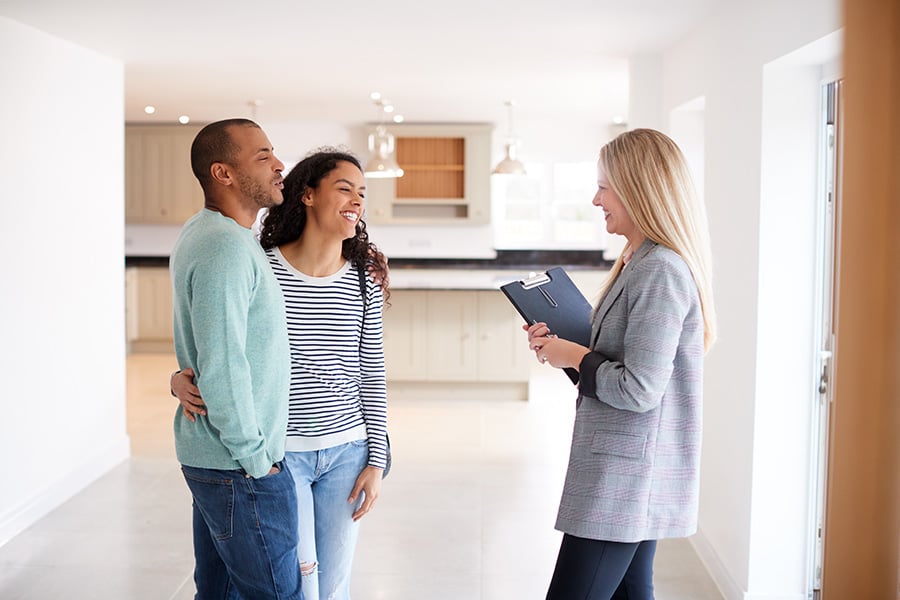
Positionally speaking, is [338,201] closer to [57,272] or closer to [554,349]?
[554,349]

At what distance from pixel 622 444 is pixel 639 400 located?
0.40 ft

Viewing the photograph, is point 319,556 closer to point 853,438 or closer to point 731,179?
point 853,438

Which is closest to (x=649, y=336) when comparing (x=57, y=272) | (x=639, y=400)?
(x=639, y=400)

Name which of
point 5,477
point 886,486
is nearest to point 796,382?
point 886,486

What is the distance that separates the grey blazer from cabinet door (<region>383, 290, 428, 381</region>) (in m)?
5.33

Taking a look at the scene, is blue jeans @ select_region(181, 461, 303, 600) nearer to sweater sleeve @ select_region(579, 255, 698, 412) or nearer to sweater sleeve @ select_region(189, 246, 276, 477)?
sweater sleeve @ select_region(189, 246, 276, 477)

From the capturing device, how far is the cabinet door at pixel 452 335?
707cm

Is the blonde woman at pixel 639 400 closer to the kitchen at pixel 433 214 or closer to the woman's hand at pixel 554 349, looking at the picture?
the woman's hand at pixel 554 349

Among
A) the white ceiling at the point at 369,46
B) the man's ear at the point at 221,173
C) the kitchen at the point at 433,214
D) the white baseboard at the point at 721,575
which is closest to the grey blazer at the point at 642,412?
the man's ear at the point at 221,173

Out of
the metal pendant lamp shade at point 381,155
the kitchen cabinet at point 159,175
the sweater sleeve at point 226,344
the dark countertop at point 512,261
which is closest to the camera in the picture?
the sweater sleeve at point 226,344

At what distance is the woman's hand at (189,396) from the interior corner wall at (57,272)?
2682 millimetres

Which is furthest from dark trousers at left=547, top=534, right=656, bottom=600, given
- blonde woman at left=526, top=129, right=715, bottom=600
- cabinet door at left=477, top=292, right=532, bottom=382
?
cabinet door at left=477, top=292, right=532, bottom=382

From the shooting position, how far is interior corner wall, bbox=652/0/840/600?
3080 mm

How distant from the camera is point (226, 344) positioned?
1.52m
